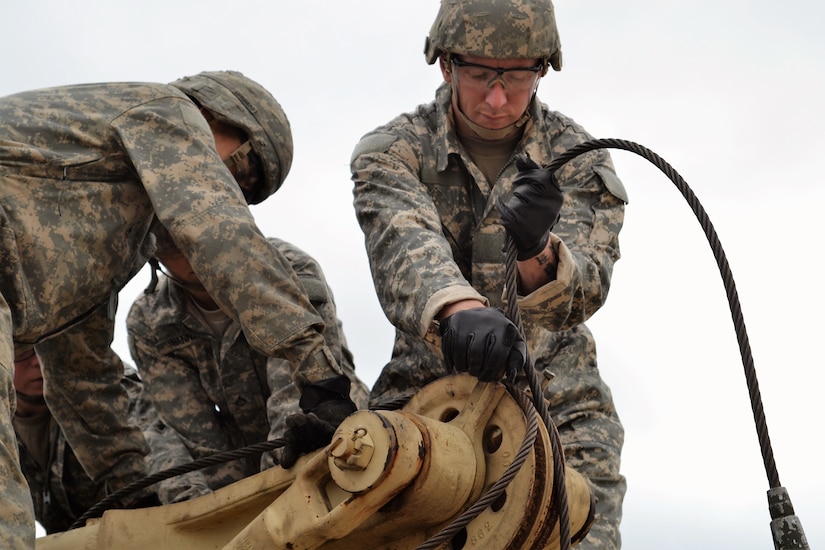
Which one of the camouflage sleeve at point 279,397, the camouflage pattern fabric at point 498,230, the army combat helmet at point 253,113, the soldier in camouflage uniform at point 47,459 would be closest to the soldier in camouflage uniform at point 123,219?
the army combat helmet at point 253,113

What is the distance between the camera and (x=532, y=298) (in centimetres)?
475

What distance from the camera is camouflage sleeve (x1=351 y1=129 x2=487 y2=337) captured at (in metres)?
4.66

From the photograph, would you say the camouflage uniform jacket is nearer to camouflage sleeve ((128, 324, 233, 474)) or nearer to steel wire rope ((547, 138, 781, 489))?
steel wire rope ((547, 138, 781, 489))

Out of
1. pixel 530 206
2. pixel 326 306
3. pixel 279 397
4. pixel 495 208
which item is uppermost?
pixel 495 208

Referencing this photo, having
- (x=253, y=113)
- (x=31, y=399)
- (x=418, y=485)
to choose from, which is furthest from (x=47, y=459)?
(x=418, y=485)

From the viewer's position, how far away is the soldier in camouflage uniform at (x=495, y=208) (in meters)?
5.01

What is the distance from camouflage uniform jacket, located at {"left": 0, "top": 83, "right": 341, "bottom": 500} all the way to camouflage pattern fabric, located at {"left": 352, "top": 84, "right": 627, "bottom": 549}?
32.9 inches

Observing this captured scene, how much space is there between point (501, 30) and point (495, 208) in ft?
2.25

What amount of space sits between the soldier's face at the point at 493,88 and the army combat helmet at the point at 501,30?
5cm

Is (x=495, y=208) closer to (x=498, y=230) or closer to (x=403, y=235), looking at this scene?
(x=498, y=230)

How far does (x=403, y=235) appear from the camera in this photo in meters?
5.06

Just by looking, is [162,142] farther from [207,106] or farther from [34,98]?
[207,106]

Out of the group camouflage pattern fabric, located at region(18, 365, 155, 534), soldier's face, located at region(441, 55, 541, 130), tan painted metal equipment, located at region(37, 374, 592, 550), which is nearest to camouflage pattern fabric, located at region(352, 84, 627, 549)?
soldier's face, located at region(441, 55, 541, 130)

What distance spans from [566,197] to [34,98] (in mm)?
2068
